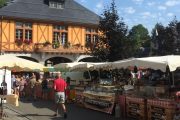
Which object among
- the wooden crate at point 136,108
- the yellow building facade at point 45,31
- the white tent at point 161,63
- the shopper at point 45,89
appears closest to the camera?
the white tent at point 161,63

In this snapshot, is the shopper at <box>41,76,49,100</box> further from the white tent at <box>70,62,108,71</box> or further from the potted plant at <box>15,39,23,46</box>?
the potted plant at <box>15,39,23,46</box>

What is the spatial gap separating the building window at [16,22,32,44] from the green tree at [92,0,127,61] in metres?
15.8

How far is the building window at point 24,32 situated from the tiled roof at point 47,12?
2.78 feet

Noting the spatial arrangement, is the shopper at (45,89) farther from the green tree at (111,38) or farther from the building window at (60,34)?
the building window at (60,34)

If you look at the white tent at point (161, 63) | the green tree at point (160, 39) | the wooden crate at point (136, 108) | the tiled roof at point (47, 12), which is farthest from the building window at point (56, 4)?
the wooden crate at point (136, 108)

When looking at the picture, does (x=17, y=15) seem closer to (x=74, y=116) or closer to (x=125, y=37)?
(x=125, y=37)

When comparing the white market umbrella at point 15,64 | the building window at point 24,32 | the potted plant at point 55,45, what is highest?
the building window at point 24,32

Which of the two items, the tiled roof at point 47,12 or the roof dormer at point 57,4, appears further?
the roof dormer at point 57,4

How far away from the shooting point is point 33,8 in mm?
45031

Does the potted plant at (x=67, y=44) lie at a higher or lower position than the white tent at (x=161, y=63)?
higher

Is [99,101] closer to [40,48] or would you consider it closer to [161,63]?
[161,63]

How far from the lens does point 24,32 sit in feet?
140

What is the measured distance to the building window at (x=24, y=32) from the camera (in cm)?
4250

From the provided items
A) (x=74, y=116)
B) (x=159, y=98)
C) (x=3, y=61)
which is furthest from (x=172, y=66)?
(x=3, y=61)
